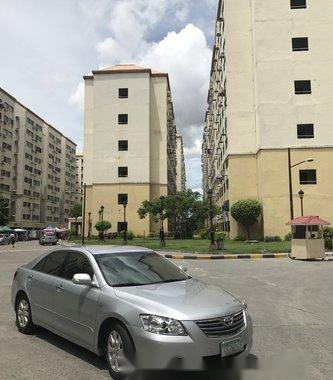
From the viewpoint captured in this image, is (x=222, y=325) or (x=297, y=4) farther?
(x=297, y=4)

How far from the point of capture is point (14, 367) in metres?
5.47

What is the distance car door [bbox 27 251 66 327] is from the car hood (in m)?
1.47

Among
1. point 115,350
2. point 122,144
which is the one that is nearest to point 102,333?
point 115,350

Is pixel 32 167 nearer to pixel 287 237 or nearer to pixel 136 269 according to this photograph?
pixel 287 237

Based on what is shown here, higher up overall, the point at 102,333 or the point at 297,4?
the point at 297,4

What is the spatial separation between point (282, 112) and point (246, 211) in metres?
9.84

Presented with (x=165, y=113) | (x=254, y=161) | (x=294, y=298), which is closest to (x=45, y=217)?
(x=165, y=113)

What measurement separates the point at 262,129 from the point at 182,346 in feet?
129

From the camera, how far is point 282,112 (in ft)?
138

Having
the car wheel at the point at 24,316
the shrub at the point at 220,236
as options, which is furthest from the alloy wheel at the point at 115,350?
the shrub at the point at 220,236

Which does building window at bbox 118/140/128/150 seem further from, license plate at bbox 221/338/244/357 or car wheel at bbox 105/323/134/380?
license plate at bbox 221/338/244/357

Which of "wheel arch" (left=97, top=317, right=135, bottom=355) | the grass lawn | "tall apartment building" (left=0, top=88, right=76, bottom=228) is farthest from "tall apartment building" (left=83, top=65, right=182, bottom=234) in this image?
"wheel arch" (left=97, top=317, right=135, bottom=355)

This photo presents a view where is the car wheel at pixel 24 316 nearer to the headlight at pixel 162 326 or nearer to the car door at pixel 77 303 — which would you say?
the car door at pixel 77 303

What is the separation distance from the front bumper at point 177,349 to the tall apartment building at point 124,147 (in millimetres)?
56118
